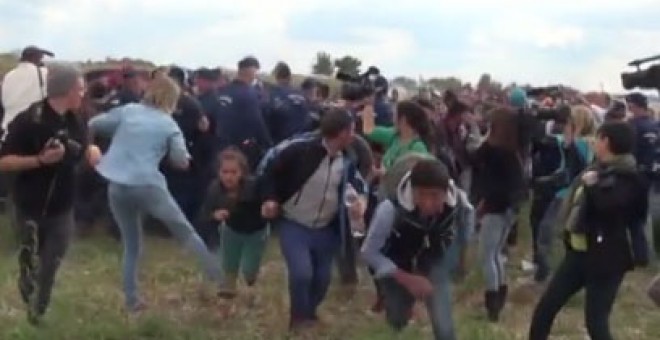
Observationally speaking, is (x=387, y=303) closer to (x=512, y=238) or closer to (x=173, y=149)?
(x=173, y=149)

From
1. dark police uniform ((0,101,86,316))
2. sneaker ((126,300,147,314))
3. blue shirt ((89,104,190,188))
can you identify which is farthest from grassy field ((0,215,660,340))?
blue shirt ((89,104,190,188))

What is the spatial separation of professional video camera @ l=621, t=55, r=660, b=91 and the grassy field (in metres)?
1.92

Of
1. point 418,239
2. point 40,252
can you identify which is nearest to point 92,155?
point 40,252

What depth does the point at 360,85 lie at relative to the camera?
45.1 feet

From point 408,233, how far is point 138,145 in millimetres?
2378

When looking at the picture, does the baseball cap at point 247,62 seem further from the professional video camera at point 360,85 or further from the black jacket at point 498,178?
the black jacket at point 498,178

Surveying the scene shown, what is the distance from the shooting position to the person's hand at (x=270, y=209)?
32.4 feet

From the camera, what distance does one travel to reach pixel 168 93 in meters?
10.3

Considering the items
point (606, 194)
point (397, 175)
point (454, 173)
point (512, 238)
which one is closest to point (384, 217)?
point (397, 175)

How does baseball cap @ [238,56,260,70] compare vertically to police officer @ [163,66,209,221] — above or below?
above

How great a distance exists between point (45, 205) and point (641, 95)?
26.0 feet

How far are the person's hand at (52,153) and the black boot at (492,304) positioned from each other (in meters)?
3.80

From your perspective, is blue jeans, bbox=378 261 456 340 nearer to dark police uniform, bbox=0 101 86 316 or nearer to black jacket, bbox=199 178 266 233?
dark police uniform, bbox=0 101 86 316

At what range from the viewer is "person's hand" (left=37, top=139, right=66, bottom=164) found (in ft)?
29.1
